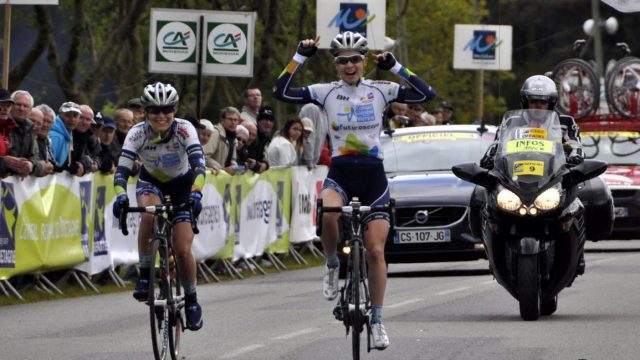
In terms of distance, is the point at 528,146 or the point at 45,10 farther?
the point at 45,10

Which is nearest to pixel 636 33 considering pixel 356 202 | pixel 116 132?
pixel 116 132

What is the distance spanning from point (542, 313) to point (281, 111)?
33893mm

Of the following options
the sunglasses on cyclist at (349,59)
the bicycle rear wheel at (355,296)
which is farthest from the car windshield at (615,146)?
the bicycle rear wheel at (355,296)

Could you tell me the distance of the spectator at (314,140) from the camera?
27.7m

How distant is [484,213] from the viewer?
16.1 meters

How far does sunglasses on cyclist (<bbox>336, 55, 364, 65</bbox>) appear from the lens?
1327cm

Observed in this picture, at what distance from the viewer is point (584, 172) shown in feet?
50.9

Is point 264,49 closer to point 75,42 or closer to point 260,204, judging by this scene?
point 75,42

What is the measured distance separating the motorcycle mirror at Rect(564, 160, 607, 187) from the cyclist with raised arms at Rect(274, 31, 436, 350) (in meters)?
2.43

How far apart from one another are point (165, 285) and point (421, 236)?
8.66 meters

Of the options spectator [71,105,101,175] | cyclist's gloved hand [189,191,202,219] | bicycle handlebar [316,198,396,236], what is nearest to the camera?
bicycle handlebar [316,198,396,236]

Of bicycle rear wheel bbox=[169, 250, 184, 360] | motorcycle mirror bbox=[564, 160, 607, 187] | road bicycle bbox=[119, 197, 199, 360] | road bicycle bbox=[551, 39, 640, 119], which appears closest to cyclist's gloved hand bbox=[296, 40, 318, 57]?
road bicycle bbox=[119, 197, 199, 360]

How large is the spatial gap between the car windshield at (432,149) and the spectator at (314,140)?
4057 millimetres

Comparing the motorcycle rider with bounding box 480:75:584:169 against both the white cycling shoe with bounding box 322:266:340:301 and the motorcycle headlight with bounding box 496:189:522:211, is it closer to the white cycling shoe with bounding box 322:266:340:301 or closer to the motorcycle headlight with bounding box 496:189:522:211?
the motorcycle headlight with bounding box 496:189:522:211
